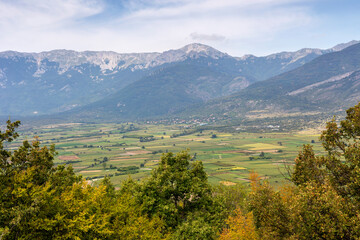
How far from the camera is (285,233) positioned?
23.6m

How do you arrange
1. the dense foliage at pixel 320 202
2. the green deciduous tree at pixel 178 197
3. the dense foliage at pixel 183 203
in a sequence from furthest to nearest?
the green deciduous tree at pixel 178 197, the dense foliage at pixel 183 203, the dense foliage at pixel 320 202

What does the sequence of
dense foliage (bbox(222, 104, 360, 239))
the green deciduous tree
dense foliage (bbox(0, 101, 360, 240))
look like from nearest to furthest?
1. dense foliage (bbox(222, 104, 360, 239))
2. dense foliage (bbox(0, 101, 360, 240))
3. the green deciduous tree

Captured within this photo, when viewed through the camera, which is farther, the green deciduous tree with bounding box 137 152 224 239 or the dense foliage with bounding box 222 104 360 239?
the green deciduous tree with bounding box 137 152 224 239

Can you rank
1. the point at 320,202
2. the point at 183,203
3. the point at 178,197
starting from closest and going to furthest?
the point at 320,202 < the point at 183,203 < the point at 178,197

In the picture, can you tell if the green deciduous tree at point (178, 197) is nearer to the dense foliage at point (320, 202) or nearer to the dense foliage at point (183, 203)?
the dense foliage at point (183, 203)

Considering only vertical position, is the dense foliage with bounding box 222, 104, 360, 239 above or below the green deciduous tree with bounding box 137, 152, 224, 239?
above

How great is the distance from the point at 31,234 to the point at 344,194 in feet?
98.0

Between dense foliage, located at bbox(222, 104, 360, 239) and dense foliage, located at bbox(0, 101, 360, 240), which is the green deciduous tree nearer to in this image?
dense foliage, located at bbox(0, 101, 360, 240)

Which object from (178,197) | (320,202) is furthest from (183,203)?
(320,202)

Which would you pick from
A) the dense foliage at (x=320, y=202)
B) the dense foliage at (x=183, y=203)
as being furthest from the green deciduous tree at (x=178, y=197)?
the dense foliage at (x=320, y=202)

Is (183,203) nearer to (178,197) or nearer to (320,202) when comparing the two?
(178,197)

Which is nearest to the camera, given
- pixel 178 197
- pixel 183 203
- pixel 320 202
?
pixel 320 202

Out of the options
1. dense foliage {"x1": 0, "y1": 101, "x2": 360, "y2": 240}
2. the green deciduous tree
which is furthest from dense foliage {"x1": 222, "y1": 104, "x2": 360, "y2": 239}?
the green deciduous tree

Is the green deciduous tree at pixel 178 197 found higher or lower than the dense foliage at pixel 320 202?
lower
